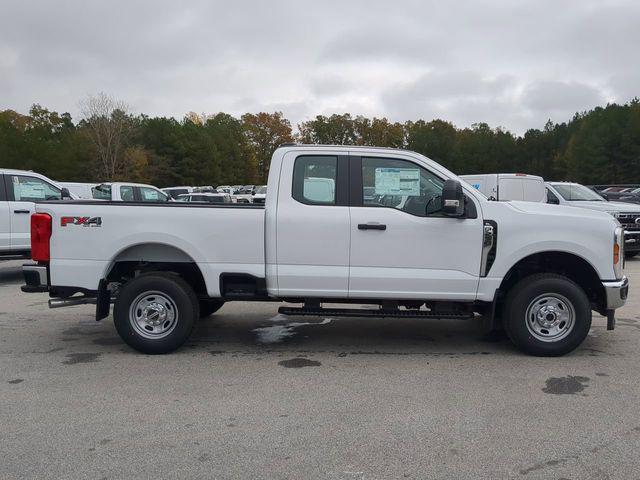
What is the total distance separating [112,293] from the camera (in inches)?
248

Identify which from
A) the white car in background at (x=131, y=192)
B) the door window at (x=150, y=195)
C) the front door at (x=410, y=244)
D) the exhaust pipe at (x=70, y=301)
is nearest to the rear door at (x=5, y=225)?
the exhaust pipe at (x=70, y=301)

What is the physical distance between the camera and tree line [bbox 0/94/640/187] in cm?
6356

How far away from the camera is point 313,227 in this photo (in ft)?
19.1

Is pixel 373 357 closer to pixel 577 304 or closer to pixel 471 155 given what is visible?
pixel 577 304

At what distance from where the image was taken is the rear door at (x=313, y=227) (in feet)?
19.1

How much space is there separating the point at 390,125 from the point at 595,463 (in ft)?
335

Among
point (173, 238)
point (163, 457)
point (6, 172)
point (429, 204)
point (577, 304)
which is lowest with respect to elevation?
point (163, 457)

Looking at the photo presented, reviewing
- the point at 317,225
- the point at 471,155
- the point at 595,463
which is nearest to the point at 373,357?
the point at 317,225

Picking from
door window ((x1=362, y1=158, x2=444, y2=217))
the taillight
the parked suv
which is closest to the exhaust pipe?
the taillight

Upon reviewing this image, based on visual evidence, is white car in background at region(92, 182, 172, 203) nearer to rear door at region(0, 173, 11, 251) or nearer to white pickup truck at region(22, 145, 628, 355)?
rear door at region(0, 173, 11, 251)

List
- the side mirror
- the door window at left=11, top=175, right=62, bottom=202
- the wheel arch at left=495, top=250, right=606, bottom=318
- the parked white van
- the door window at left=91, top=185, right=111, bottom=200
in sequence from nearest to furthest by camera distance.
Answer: the side mirror → the wheel arch at left=495, top=250, right=606, bottom=318 → the door window at left=11, top=175, right=62, bottom=202 → the parked white van → the door window at left=91, top=185, right=111, bottom=200

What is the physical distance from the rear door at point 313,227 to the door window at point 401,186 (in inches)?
10.1

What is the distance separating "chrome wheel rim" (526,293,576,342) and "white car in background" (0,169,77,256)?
Result: 8.64m

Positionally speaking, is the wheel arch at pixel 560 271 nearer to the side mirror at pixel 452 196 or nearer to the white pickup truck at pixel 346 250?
the white pickup truck at pixel 346 250
